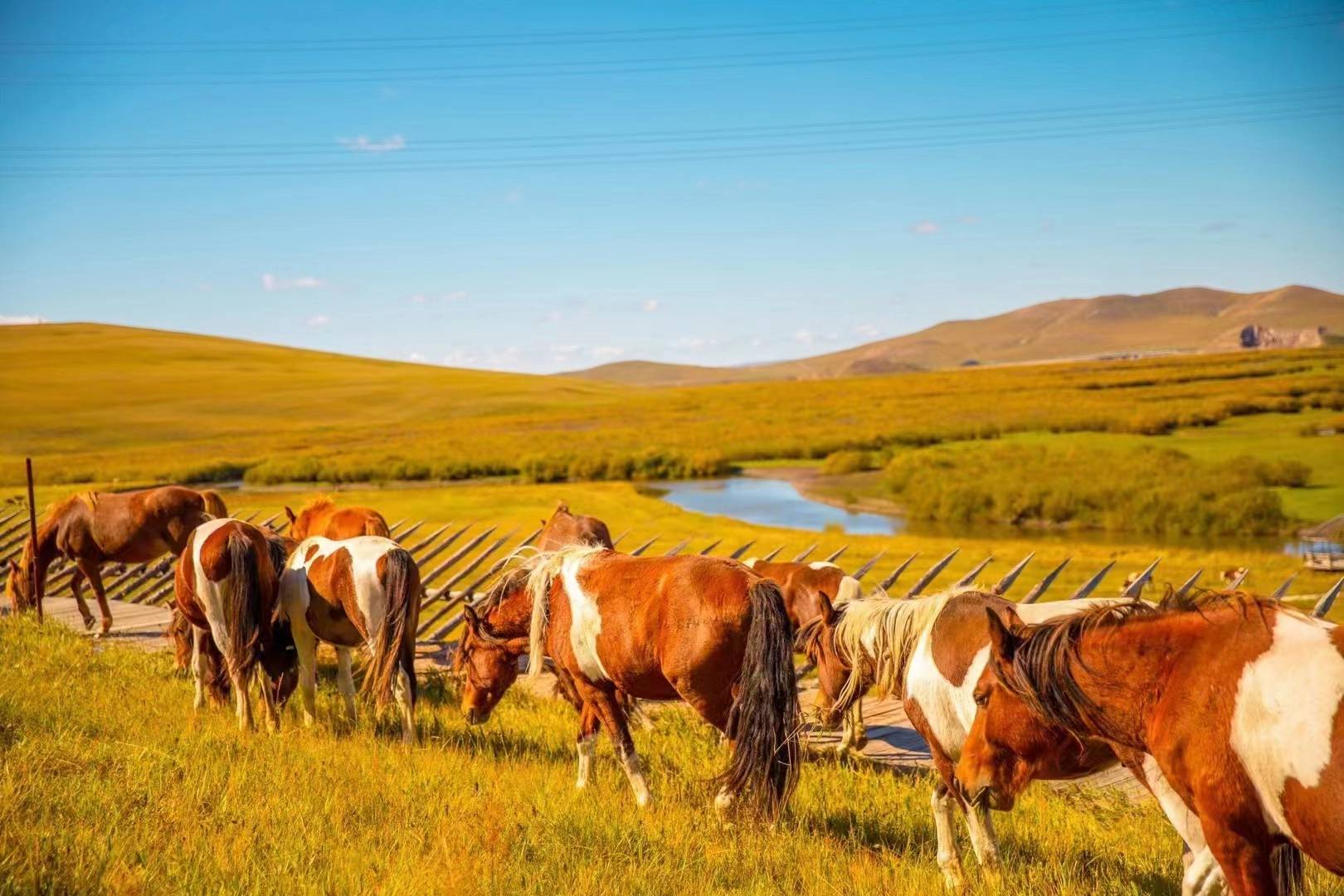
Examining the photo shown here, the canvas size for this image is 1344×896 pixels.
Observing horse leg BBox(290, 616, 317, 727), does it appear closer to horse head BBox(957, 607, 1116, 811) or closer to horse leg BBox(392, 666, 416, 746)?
horse leg BBox(392, 666, 416, 746)

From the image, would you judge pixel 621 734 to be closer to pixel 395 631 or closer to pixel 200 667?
pixel 395 631

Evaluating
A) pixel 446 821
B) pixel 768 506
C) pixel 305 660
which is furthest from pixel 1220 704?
pixel 768 506

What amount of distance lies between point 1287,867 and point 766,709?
2574 mm

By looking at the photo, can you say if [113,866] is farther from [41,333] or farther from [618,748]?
[41,333]

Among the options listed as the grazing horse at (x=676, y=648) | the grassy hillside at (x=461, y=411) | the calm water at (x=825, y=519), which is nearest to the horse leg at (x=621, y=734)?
the grazing horse at (x=676, y=648)

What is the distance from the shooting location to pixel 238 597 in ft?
27.2

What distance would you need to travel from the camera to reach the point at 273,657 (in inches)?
343

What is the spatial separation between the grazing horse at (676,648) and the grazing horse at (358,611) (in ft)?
4.34

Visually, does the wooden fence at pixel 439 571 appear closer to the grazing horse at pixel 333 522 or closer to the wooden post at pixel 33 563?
the grazing horse at pixel 333 522

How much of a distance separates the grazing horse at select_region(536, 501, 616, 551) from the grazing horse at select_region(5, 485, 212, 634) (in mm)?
4718

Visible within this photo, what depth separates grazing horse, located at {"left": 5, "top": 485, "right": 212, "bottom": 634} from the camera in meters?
12.8

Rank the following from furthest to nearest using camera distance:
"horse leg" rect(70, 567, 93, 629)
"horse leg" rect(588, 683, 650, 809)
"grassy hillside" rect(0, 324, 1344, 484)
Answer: "grassy hillside" rect(0, 324, 1344, 484), "horse leg" rect(70, 567, 93, 629), "horse leg" rect(588, 683, 650, 809)

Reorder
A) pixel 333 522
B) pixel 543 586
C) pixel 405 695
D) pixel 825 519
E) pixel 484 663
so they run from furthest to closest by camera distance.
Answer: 1. pixel 825 519
2. pixel 333 522
3. pixel 405 695
4. pixel 484 663
5. pixel 543 586

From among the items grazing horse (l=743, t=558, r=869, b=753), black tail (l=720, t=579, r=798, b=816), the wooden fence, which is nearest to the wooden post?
the wooden fence
